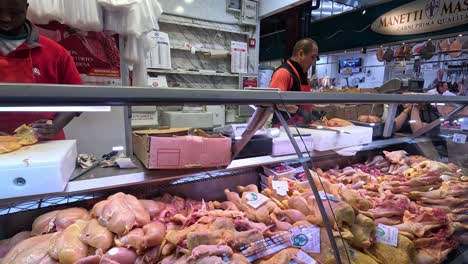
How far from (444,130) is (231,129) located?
192 cm

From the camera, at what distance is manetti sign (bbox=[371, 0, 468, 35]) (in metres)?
4.91

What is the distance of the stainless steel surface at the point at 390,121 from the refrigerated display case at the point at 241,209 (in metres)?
0.41

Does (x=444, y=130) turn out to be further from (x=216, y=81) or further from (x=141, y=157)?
(x=216, y=81)

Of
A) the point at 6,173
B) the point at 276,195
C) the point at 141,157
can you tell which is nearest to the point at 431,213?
the point at 276,195

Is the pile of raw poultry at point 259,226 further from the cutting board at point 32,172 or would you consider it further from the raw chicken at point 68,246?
the cutting board at point 32,172

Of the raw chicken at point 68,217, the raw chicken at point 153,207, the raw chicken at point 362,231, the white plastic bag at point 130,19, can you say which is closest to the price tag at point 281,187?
the raw chicken at point 362,231

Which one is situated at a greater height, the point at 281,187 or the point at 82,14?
the point at 82,14

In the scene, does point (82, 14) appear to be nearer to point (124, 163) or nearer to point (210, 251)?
point (124, 163)

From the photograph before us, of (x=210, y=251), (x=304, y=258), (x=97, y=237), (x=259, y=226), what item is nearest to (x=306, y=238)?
(x=304, y=258)

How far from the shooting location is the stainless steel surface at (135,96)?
2.02 feet

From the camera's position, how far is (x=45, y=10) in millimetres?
2393

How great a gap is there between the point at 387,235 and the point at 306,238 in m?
0.46

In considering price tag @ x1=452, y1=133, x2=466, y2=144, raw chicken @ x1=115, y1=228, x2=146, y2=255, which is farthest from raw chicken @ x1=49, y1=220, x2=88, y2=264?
price tag @ x1=452, y1=133, x2=466, y2=144

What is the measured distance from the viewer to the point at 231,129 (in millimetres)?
1521
